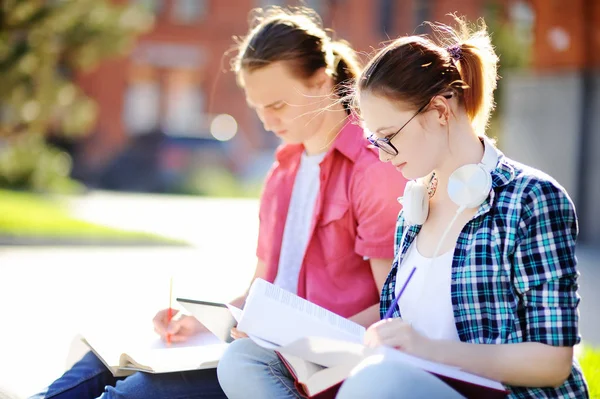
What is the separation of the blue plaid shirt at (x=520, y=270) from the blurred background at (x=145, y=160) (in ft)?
2.54

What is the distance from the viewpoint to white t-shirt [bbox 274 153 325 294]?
295cm

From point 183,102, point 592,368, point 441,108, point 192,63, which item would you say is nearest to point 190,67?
point 192,63

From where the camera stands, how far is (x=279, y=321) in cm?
210

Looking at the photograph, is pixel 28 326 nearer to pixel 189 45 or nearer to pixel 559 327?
pixel 559 327

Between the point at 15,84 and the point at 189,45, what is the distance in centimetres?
1553

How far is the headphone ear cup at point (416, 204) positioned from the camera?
234 centimetres

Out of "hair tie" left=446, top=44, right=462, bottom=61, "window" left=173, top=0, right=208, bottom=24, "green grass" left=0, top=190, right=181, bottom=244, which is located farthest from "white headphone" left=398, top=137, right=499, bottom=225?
"window" left=173, top=0, right=208, bottom=24

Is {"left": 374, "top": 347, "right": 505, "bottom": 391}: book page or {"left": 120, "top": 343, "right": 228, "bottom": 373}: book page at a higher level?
{"left": 374, "top": 347, "right": 505, "bottom": 391}: book page

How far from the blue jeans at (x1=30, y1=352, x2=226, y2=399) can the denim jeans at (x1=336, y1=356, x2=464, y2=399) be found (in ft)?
2.71

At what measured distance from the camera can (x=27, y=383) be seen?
349cm

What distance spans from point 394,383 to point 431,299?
47 centimetres

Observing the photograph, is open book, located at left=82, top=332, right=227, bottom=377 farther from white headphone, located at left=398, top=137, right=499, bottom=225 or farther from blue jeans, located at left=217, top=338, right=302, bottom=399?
white headphone, located at left=398, top=137, right=499, bottom=225

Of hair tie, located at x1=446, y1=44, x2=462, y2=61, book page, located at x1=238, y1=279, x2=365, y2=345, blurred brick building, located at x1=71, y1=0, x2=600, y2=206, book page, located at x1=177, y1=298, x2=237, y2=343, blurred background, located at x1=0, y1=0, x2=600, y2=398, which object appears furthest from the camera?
blurred brick building, located at x1=71, y1=0, x2=600, y2=206

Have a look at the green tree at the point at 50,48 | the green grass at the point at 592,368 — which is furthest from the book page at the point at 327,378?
the green tree at the point at 50,48
